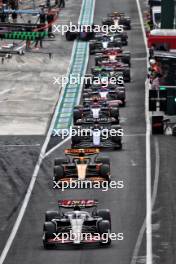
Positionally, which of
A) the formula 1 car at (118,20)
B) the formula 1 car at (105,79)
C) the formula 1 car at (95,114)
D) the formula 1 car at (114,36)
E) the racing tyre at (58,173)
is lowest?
the formula 1 car at (118,20)

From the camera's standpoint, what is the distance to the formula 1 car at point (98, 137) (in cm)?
5212

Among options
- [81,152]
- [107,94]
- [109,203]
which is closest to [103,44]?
[107,94]

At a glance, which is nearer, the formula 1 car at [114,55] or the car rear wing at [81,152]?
the car rear wing at [81,152]

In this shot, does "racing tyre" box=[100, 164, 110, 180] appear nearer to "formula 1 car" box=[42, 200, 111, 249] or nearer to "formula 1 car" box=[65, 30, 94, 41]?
"formula 1 car" box=[42, 200, 111, 249]

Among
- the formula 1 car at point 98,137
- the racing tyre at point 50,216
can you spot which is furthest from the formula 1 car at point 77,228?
the formula 1 car at point 98,137

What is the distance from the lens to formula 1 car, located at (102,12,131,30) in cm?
8481

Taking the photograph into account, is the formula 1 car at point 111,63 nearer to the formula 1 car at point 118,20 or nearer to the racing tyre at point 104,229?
the formula 1 car at point 118,20

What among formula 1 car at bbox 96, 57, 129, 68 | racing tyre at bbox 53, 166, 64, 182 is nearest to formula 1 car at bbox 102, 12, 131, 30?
formula 1 car at bbox 96, 57, 129, 68

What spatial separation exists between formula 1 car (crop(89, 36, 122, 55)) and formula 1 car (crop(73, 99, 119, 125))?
723 inches

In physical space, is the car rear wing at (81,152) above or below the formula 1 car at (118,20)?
above

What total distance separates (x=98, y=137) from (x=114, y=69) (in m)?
15.3

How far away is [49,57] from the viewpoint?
7900cm

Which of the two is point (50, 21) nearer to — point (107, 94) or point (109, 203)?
point (107, 94)

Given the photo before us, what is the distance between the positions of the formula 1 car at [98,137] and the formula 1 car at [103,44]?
906 inches
